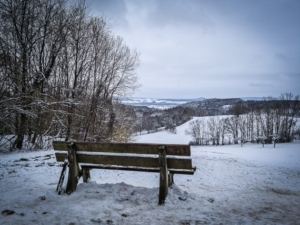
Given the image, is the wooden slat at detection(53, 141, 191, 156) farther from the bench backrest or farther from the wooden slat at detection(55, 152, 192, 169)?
the wooden slat at detection(55, 152, 192, 169)

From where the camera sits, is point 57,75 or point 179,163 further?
point 57,75

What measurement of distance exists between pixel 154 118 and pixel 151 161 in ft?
405

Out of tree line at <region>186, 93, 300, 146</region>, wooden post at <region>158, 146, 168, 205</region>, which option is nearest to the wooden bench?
wooden post at <region>158, 146, 168, 205</region>

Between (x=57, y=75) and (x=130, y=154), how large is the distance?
13.4 m

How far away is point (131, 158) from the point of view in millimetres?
3689

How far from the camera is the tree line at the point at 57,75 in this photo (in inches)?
365

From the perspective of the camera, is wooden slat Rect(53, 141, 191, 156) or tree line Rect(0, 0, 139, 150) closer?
wooden slat Rect(53, 141, 191, 156)

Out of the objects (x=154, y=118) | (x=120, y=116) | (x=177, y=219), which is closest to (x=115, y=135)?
(x=120, y=116)

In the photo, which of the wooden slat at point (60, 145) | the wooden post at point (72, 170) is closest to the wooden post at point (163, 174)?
the wooden post at point (72, 170)

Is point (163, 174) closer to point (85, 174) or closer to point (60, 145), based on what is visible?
point (85, 174)

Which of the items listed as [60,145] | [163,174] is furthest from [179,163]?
[60,145]

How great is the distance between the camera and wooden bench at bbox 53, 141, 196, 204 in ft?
11.3

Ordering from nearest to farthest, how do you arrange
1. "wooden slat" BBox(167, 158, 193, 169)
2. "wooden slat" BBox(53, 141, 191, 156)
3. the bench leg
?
"wooden slat" BBox(53, 141, 191, 156), "wooden slat" BBox(167, 158, 193, 169), the bench leg

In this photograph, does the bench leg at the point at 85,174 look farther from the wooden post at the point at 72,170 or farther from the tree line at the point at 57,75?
the tree line at the point at 57,75
